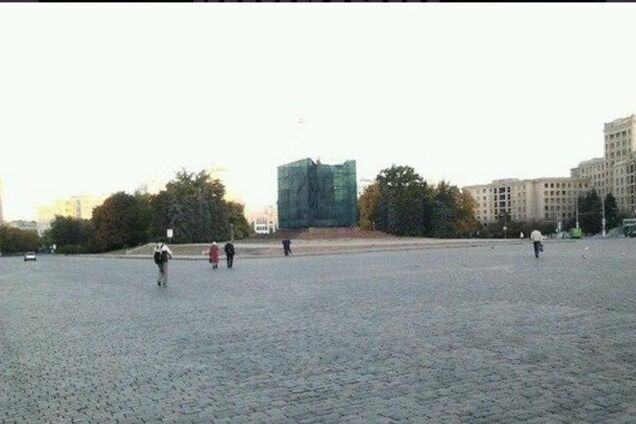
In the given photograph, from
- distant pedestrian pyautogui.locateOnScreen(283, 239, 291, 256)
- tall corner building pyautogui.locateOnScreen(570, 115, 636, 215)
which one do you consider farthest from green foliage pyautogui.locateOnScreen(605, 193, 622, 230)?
distant pedestrian pyautogui.locateOnScreen(283, 239, 291, 256)

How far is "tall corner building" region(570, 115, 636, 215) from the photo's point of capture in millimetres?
130750

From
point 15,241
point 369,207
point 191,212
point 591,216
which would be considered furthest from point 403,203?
point 15,241

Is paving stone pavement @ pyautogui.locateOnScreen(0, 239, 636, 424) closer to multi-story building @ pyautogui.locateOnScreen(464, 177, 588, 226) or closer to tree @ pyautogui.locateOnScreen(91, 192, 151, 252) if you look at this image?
tree @ pyautogui.locateOnScreen(91, 192, 151, 252)

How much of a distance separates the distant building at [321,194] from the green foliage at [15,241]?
99.8 m

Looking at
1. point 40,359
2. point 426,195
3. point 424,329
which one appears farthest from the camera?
point 426,195

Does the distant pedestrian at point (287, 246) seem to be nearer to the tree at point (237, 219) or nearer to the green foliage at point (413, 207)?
the green foliage at point (413, 207)

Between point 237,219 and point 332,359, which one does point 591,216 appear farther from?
point 332,359

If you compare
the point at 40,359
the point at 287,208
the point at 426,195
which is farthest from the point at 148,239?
the point at 40,359

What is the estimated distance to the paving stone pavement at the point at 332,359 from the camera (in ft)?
18.5

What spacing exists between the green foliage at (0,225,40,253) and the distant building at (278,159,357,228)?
327 feet

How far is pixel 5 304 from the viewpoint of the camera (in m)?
16.5

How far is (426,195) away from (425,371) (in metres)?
85.6

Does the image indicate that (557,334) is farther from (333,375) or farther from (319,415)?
(319,415)

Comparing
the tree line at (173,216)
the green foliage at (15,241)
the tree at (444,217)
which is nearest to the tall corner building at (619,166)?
the tree at (444,217)
